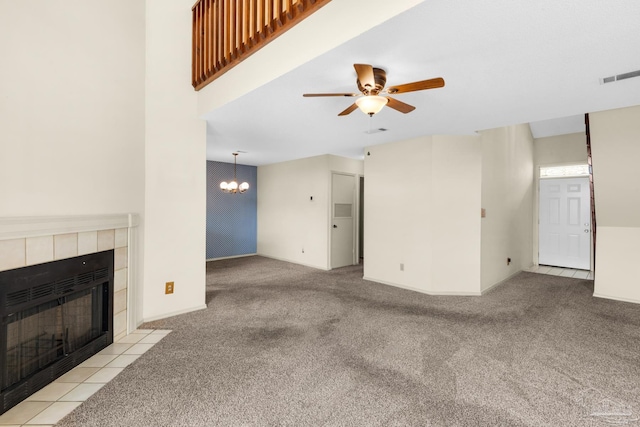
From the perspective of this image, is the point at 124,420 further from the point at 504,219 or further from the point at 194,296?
the point at 504,219

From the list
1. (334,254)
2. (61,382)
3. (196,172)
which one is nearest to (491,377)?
(61,382)

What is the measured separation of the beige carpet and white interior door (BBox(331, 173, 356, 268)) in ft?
7.06

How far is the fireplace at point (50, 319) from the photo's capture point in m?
1.87

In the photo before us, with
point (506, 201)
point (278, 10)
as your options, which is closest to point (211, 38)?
point (278, 10)

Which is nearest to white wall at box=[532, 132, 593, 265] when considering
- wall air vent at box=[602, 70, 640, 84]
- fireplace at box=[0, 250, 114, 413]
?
wall air vent at box=[602, 70, 640, 84]

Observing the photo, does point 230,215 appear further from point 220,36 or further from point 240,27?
point 240,27

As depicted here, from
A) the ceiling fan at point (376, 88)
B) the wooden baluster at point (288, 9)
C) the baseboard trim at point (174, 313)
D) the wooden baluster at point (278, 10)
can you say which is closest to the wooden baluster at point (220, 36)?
the wooden baluster at point (278, 10)

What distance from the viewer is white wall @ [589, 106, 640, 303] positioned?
11.5ft

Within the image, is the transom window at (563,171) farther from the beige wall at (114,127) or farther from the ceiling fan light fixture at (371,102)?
the beige wall at (114,127)

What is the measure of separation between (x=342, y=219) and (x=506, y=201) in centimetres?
295

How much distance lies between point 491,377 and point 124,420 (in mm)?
2412

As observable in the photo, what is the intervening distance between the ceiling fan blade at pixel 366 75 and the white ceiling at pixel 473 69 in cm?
16

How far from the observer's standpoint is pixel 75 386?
207 cm

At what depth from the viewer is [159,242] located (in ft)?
10.8
